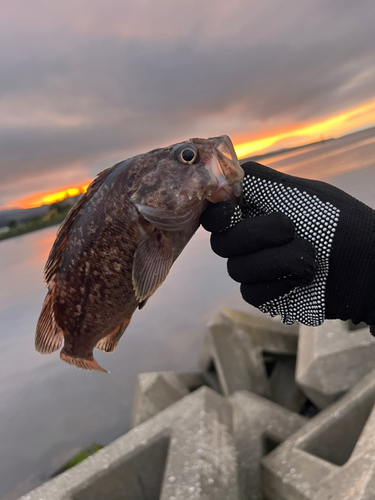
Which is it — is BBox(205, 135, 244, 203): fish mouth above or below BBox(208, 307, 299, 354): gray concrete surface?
above

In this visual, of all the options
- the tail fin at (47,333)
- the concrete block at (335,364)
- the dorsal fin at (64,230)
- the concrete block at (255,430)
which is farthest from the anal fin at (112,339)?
the concrete block at (335,364)

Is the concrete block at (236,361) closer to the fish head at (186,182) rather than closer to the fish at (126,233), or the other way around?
the fish at (126,233)

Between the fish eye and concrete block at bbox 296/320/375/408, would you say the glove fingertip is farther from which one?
concrete block at bbox 296/320/375/408

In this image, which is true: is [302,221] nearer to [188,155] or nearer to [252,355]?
[188,155]

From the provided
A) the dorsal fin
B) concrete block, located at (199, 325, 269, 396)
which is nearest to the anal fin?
the dorsal fin

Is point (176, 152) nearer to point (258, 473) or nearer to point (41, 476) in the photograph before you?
point (258, 473)

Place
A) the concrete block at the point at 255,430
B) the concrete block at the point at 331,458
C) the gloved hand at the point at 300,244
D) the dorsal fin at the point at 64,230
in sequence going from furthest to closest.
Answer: the concrete block at the point at 255,430, the dorsal fin at the point at 64,230, the concrete block at the point at 331,458, the gloved hand at the point at 300,244

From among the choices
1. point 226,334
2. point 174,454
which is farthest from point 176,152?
point 226,334
